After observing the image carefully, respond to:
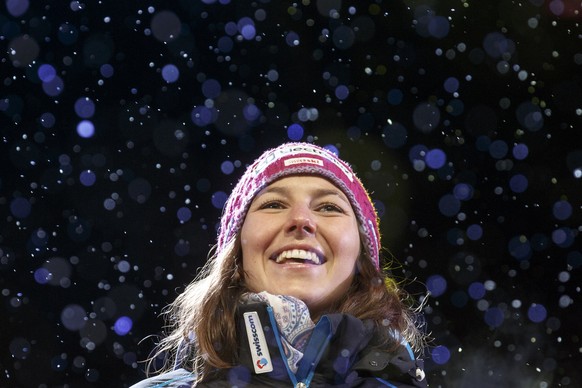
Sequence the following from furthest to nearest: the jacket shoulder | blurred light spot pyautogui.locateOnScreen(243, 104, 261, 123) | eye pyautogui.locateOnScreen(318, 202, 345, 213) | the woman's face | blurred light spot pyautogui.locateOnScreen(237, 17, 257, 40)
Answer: blurred light spot pyautogui.locateOnScreen(237, 17, 257, 40), blurred light spot pyautogui.locateOnScreen(243, 104, 261, 123), eye pyautogui.locateOnScreen(318, 202, 345, 213), the woman's face, the jacket shoulder

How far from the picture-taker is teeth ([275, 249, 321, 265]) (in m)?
1.83

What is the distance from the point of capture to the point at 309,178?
213 cm

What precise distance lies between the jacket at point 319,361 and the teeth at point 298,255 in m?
0.19

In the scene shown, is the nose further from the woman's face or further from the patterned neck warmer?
the patterned neck warmer

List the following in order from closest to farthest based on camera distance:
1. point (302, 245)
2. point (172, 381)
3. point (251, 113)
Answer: point (172, 381), point (302, 245), point (251, 113)

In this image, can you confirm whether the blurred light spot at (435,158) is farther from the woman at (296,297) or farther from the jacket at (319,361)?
the jacket at (319,361)

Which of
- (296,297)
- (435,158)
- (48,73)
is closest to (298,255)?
(296,297)

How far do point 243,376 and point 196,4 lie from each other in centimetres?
262

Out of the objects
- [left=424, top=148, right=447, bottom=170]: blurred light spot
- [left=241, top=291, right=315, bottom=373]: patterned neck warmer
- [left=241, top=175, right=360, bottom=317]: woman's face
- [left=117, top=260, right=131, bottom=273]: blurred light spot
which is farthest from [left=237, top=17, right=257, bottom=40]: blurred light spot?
[left=241, top=291, right=315, bottom=373]: patterned neck warmer

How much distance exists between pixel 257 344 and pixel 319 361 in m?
0.15

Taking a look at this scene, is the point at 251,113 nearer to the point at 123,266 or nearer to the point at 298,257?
the point at 123,266

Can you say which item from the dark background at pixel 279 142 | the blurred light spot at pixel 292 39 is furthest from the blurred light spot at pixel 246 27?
the blurred light spot at pixel 292 39

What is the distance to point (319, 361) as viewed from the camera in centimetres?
163

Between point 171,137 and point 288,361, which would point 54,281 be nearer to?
point 171,137
